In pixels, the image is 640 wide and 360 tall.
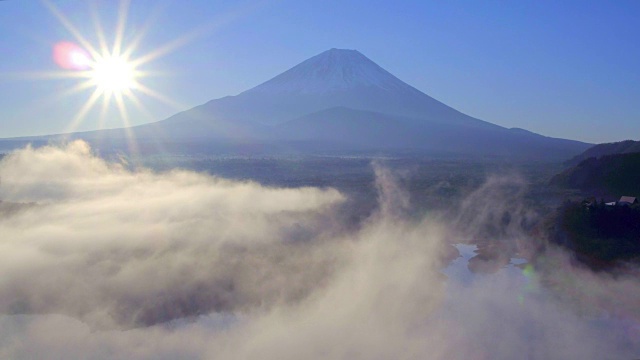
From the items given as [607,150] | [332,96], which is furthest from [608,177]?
[332,96]

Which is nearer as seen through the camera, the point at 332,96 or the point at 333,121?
the point at 333,121

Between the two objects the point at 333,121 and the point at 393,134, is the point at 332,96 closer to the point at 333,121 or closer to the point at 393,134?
the point at 333,121

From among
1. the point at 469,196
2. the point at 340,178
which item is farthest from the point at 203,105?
the point at 469,196

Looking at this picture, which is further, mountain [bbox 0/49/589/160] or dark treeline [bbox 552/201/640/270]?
mountain [bbox 0/49/589/160]

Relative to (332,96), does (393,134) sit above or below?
below

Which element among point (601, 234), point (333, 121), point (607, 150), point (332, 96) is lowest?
point (601, 234)

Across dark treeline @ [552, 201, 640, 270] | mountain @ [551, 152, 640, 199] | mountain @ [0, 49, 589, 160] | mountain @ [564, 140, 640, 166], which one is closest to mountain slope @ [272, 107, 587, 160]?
mountain @ [0, 49, 589, 160]

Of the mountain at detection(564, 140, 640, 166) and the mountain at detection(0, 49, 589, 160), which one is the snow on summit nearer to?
the mountain at detection(0, 49, 589, 160)
